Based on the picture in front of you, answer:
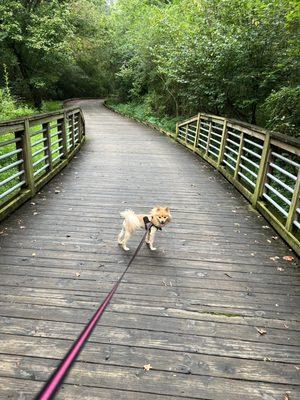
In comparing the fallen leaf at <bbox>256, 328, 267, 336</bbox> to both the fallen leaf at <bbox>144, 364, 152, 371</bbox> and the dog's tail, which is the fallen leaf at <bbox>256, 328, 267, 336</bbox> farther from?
the dog's tail

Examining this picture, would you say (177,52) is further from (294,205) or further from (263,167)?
(294,205)

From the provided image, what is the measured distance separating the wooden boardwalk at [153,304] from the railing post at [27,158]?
0.35 m

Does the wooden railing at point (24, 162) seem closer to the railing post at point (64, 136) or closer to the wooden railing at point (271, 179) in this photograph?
the railing post at point (64, 136)

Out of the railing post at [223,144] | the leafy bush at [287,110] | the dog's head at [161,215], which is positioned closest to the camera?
the dog's head at [161,215]

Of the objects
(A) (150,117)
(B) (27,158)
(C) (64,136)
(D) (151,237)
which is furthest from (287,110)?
(A) (150,117)

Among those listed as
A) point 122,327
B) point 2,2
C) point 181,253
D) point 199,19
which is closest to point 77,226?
point 181,253

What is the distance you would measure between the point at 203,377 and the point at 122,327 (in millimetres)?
759

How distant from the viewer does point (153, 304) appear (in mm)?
3119

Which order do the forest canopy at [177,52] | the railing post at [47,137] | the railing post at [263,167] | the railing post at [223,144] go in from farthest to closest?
the forest canopy at [177,52], the railing post at [223,144], the railing post at [47,137], the railing post at [263,167]

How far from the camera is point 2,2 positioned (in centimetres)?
1686

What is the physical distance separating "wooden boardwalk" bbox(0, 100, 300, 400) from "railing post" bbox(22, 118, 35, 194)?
1.16ft

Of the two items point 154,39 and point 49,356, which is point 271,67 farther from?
point 154,39

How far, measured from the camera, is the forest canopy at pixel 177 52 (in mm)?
8406

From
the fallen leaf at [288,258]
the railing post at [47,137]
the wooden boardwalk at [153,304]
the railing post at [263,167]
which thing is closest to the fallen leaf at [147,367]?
the wooden boardwalk at [153,304]
